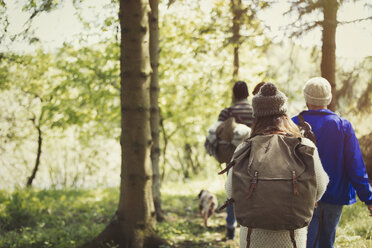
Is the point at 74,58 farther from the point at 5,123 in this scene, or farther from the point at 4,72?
the point at 5,123

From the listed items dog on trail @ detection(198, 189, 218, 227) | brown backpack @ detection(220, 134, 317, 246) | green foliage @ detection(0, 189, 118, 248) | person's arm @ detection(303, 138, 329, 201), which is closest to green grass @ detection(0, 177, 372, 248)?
green foliage @ detection(0, 189, 118, 248)

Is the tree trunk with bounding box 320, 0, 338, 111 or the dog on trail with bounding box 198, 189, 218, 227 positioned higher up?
the tree trunk with bounding box 320, 0, 338, 111

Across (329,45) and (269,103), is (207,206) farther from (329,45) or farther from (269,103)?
(269,103)

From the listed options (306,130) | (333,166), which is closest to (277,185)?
(306,130)

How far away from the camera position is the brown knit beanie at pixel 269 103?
98.3 inches

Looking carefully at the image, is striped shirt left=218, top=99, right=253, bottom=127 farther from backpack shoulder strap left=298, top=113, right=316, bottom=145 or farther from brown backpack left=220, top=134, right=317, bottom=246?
brown backpack left=220, top=134, right=317, bottom=246

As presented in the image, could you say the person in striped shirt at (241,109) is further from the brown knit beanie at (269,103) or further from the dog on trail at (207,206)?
the brown knit beanie at (269,103)

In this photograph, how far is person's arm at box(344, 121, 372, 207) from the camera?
9.97 ft

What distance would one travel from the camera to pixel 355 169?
10.1 ft

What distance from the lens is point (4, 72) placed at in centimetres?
724

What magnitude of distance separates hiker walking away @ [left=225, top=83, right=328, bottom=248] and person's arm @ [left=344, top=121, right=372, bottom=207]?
2.58 ft

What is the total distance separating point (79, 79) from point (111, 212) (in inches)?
196

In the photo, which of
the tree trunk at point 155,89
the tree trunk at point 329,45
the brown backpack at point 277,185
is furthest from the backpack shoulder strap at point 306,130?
the tree trunk at point 155,89

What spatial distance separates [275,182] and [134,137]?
306 centimetres
